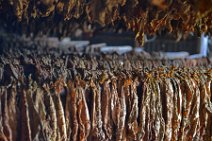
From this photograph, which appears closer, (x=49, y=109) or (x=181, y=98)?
(x=49, y=109)

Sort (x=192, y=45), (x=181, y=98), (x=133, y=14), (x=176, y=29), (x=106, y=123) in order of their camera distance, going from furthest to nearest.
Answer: (x=192, y=45) → (x=176, y=29) → (x=181, y=98) → (x=106, y=123) → (x=133, y=14)

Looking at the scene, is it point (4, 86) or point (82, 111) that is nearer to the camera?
point (4, 86)

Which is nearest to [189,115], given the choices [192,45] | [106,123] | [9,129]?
[106,123]

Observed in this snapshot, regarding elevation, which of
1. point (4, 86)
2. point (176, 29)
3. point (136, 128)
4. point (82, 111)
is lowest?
point (136, 128)

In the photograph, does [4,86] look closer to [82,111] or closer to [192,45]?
[82,111]

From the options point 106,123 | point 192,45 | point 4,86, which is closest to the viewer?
point 4,86

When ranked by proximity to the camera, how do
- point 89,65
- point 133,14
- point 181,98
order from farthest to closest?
point 89,65, point 181,98, point 133,14

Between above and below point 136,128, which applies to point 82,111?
above

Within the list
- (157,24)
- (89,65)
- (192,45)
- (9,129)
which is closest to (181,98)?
(157,24)

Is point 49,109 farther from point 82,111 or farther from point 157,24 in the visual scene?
point 157,24
